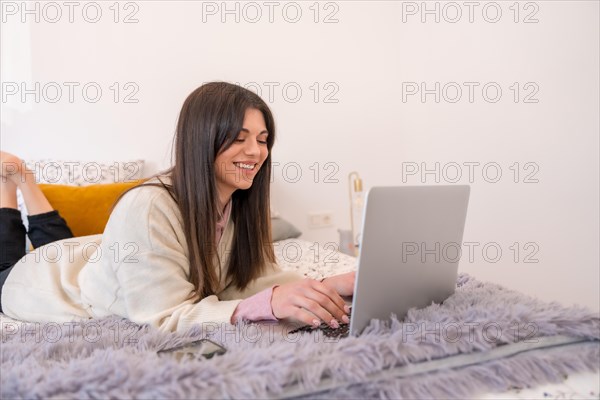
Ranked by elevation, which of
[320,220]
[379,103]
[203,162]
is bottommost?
[320,220]

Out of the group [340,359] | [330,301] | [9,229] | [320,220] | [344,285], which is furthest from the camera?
[320,220]

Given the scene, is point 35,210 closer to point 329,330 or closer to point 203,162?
point 203,162

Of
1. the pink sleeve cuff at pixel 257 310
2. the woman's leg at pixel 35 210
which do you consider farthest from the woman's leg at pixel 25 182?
the pink sleeve cuff at pixel 257 310

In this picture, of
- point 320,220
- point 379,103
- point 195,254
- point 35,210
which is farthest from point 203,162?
point 379,103

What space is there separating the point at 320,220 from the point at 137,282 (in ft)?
5.62

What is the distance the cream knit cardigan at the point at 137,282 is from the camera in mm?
1042

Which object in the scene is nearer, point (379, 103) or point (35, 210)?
point (35, 210)

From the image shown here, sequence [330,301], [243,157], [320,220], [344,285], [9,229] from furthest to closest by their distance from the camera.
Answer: [320,220]
[9,229]
[243,157]
[344,285]
[330,301]

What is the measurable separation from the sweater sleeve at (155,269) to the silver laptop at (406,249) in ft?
1.10

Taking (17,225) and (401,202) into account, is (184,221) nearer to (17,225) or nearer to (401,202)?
(401,202)

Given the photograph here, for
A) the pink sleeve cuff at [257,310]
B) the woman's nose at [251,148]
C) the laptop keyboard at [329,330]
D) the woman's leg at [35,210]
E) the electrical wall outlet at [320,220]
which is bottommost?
the laptop keyboard at [329,330]

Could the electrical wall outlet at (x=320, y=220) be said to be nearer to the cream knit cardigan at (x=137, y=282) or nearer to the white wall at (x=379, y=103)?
the white wall at (x=379, y=103)

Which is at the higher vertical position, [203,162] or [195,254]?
[203,162]

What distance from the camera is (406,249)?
2.84ft
